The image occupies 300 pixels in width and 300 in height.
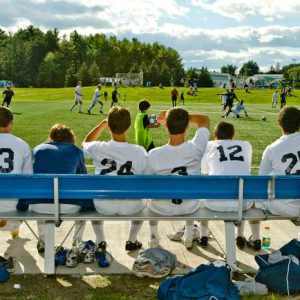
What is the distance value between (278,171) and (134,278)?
187 centimetres

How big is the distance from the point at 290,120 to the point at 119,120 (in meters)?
1.82

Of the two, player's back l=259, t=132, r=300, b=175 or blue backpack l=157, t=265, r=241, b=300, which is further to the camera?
player's back l=259, t=132, r=300, b=175

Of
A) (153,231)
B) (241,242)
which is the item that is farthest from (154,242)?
(241,242)

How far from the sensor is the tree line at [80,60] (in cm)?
11212

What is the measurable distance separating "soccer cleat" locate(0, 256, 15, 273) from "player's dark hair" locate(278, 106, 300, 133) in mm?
3166

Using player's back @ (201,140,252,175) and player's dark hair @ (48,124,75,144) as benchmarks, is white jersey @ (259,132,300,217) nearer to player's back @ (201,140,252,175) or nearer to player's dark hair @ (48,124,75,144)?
player's back @ (201,140,252,175)

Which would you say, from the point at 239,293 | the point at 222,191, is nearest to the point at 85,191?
the point at 222,191

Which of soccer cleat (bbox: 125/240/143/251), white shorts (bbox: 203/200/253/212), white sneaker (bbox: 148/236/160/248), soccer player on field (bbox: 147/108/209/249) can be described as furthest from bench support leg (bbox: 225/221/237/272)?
soccer cleat (bbox: 125/240/143/251)

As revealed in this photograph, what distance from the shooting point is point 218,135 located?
219 inches

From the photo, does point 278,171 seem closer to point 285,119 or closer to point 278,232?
point 285,119

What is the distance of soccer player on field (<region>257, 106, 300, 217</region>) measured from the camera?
16.3ft

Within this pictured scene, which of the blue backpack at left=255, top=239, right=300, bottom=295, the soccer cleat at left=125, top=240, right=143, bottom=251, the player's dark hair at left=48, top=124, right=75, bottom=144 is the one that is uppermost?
the player's dark hair at left=48, top=124, right=75, bottom=144

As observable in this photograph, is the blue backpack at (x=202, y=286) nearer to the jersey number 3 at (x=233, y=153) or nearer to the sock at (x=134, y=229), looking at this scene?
the sock at (x=134, y=229)

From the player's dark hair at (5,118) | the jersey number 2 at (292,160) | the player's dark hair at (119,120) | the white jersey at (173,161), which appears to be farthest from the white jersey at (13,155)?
the jersey number 2 at (292,160)
